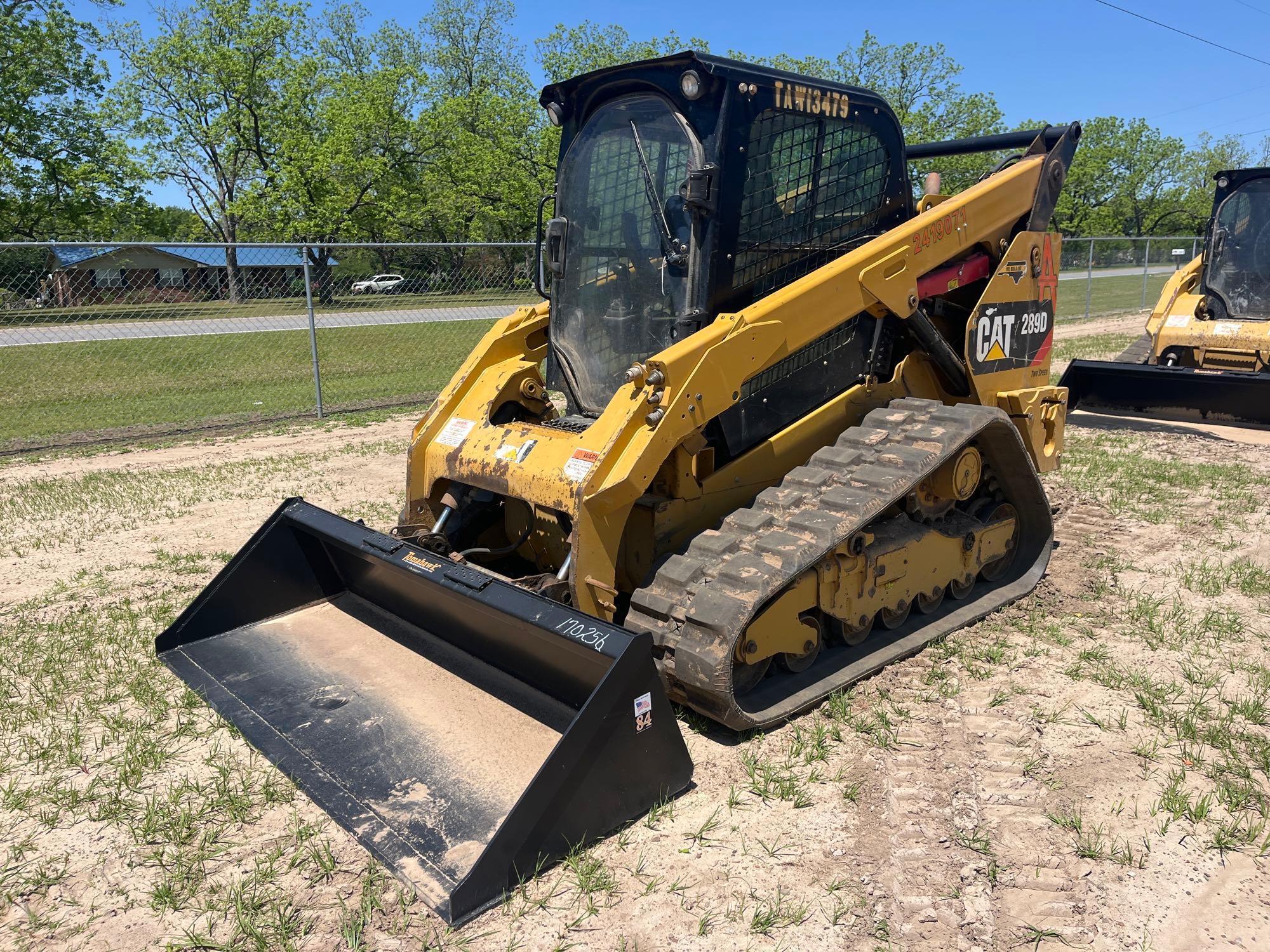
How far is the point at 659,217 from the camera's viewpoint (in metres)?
4.30

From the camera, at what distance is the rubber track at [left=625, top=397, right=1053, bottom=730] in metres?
3.47

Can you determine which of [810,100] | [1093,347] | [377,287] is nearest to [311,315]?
[377,287]

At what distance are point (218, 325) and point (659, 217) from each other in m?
11.2

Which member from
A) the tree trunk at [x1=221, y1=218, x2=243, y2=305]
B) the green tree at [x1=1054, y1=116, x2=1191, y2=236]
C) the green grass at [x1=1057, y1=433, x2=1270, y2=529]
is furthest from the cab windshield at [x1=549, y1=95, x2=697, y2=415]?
the green tree at [x1=1054, y1=116, x2=1191, y2=236]

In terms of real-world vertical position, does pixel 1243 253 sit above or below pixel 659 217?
below

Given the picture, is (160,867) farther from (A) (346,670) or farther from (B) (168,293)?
(B) (168,293)

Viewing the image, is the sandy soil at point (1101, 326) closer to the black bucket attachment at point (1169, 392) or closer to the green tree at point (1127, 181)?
the black bucket attachment at point (1169, 392)

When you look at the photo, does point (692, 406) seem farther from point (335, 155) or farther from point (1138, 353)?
point (335, 155)

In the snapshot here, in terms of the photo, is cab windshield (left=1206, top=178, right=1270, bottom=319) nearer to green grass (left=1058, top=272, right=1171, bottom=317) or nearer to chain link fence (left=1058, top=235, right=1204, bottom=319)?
green grass (left=1058, top=272, right=1171, bottom=317)

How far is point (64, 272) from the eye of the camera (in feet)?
38.4

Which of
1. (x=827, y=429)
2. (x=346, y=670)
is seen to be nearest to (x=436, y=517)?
(x=346, y=670)

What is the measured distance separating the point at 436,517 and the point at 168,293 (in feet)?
30.6

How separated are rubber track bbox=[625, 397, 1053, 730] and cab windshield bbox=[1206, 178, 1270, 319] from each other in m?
7.67

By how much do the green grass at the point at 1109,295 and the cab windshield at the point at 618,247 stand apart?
778 inches
